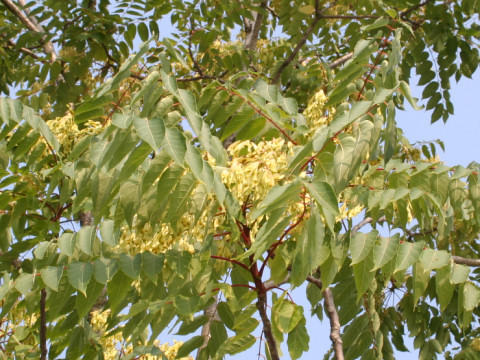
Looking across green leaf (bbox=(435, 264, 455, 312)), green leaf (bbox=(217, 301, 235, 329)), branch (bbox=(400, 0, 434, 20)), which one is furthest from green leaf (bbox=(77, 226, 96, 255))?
branch (bbox=(400, 0, 434, 20))

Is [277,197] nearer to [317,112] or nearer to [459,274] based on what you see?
[459,274]

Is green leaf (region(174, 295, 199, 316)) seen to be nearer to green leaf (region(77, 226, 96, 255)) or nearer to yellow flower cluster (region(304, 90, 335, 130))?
green leaf (region(77, 226, 96, 255))

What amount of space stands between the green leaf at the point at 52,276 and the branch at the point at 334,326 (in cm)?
103

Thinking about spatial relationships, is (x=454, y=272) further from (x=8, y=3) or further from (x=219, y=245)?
(x=8, y=3)

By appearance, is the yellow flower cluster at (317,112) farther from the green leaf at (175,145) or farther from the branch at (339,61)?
the branch at (339,61)

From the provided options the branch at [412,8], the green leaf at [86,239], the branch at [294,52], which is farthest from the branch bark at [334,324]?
the branch at [412,8]

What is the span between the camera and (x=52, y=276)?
213 centimetres

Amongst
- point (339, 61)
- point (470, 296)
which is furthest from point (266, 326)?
point (339, 61)

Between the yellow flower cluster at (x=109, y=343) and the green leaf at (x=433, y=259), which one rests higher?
the green leaf at (x=433, y=259)

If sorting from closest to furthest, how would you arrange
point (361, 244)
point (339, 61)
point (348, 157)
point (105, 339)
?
point (348, 157) < point (361, 244) < point (105, 339) < point (339, 61)

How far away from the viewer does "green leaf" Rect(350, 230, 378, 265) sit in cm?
209

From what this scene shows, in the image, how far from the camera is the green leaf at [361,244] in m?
2.09

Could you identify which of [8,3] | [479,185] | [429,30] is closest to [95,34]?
[8,3]

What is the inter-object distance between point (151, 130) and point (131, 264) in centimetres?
45
